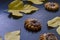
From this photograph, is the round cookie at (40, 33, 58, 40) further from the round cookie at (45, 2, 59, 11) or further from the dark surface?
the round cookie at (45, 2, 59, 11)

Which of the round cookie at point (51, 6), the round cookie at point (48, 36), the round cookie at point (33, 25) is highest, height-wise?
the round cookie at point (51, 6)

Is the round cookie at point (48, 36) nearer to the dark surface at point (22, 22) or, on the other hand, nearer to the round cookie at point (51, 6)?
the dark surface at point (22, 22)

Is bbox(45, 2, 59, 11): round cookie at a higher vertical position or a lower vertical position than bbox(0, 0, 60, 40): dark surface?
higher

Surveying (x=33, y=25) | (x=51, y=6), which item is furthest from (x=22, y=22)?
(x=51, y=6)

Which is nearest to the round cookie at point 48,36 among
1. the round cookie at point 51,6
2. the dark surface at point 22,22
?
the dark surface at point 22,22

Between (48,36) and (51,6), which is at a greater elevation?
(51,6)

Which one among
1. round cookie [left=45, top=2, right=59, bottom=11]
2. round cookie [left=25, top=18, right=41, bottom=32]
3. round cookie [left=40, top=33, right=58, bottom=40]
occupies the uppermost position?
round cookie [left=45, top=2, right=59, bottom=11]

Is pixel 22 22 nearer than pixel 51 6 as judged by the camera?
Yes

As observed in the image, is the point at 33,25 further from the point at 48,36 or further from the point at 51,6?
the point at 51,6

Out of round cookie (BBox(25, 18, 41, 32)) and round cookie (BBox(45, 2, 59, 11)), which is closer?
round cookie (BBox(25, 18, 41, 32))

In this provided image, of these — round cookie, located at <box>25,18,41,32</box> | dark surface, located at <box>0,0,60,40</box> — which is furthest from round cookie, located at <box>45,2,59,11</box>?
round cookie, located at <box>25,18,41,32</box>

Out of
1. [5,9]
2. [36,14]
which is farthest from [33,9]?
[5,9]
